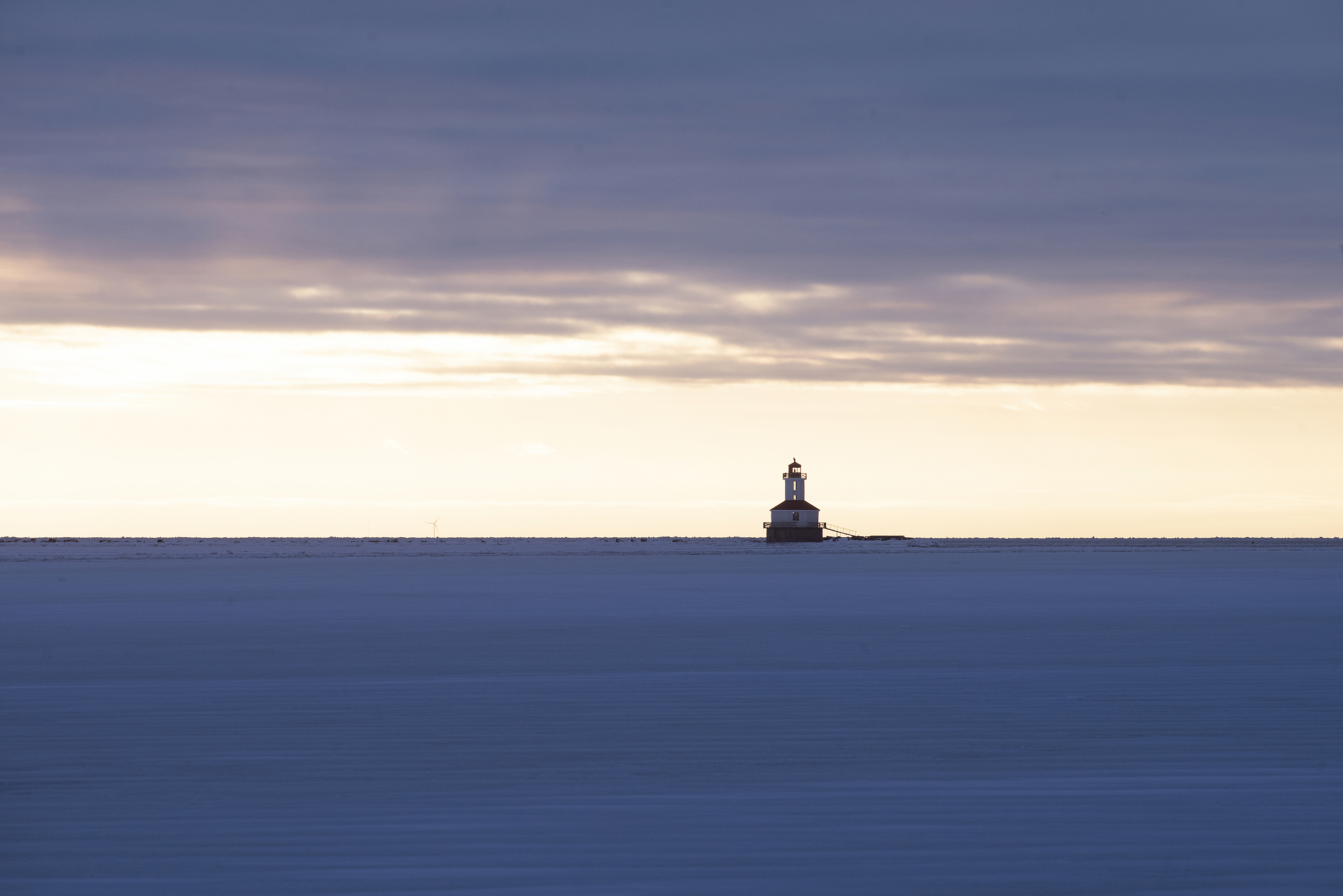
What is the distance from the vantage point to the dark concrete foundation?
511ft

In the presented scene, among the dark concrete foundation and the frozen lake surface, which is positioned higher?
the dark concrete foundation

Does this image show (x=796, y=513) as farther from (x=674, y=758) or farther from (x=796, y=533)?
(x=674, y=758)

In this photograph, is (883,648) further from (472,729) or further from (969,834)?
(969,834)

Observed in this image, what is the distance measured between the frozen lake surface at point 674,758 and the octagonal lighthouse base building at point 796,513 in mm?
115193

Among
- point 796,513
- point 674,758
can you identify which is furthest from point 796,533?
point 674,758

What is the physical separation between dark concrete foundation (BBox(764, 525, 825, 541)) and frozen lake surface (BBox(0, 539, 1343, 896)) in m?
116

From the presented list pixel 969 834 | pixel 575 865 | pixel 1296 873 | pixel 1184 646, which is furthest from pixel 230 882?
pixel 1184 646

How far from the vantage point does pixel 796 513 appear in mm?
154750

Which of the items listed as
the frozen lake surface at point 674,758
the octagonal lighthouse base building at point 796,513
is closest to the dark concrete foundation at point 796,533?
the octagonal lighthouse base building at point 796,513

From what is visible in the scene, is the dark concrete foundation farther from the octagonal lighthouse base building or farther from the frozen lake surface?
the frozen lake surface

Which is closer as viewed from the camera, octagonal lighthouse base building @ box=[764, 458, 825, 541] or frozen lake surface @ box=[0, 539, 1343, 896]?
frozen lake surface @ box=[0, 539, 1343, 896]

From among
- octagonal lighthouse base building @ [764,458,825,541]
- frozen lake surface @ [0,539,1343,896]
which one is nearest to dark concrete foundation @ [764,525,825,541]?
octagonal lighthouse base building @ [764,458,825,541]

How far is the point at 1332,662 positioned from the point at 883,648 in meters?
8.53

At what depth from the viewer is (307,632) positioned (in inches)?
1382
